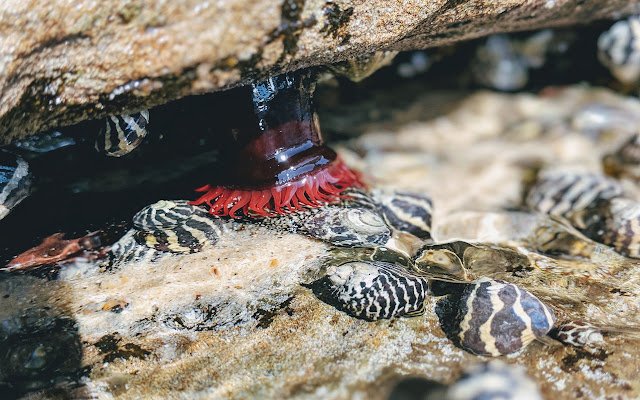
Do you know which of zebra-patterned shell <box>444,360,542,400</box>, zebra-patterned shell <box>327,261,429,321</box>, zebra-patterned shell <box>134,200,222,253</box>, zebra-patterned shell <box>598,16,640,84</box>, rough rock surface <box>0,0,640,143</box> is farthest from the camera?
zebra-patterned shell <box>598,16,640,84</box>

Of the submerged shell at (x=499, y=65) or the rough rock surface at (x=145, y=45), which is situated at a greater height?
the rough rock surface at (x=145, y=45)

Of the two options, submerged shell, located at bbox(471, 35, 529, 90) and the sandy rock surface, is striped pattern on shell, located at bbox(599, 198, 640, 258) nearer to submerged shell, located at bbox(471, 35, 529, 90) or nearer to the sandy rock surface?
the sandy rock surface

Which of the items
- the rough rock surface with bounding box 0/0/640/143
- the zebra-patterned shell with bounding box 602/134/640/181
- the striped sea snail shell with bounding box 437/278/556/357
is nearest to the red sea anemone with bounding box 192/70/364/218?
the rough rock surface with bounding box 0/0/640/143

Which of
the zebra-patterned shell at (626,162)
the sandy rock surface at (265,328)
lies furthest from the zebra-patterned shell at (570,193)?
the sandy rock surface at (265,328)

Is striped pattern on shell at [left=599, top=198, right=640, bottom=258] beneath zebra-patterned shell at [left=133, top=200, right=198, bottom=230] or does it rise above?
beneath

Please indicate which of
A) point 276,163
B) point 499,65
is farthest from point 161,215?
point 499,65

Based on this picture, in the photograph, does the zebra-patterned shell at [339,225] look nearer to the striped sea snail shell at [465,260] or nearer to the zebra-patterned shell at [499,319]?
the striped sea snail shell at [465,260]

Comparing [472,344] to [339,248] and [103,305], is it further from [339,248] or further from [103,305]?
[103,305]

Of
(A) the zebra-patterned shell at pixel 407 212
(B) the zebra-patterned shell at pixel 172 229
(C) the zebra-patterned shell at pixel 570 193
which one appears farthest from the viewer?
(C) the zebra-patterned shell at pixel 570 193
